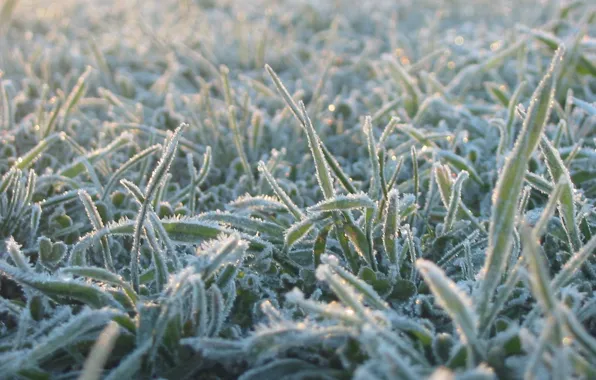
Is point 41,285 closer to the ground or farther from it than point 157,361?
farther from it

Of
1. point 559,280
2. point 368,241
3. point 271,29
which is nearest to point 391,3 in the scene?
point 271,29

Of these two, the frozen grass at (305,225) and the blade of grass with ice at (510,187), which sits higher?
the blade of grass with ice at (510,187)

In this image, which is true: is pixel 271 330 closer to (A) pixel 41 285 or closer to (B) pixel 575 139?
(A) pixel 41 285

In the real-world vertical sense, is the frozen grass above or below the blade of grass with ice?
below

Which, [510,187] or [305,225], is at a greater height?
[510,187]

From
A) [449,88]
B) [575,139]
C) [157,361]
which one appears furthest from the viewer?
[449,88]

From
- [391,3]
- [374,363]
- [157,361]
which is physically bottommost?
[157,361]

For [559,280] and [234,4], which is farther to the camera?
[234,4]

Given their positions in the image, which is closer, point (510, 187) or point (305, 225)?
point (510, 187)
